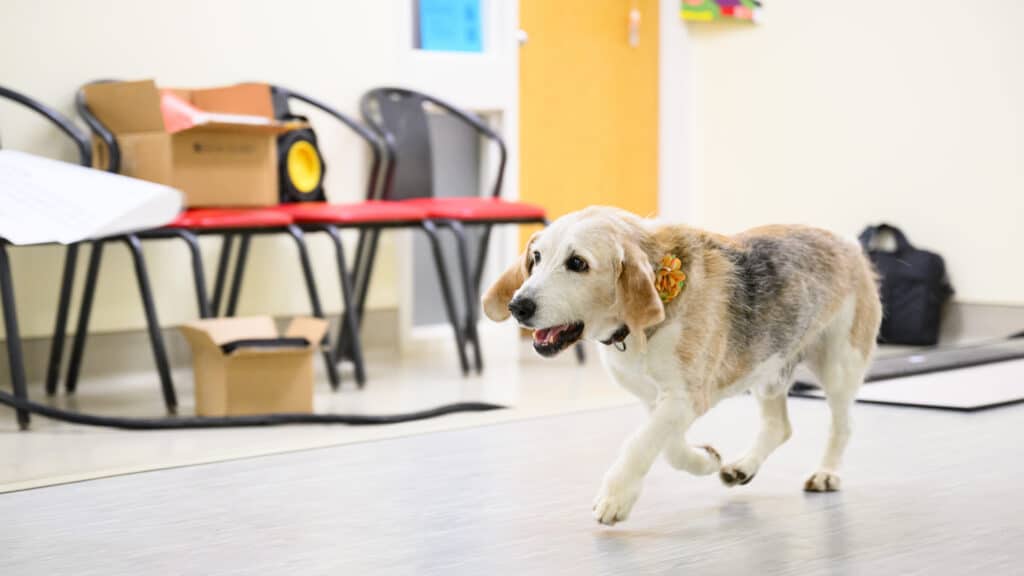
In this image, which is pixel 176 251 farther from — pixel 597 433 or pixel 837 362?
pixel 837 362

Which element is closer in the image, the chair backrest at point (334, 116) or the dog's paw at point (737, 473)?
the dog's paw at point (737, 473)

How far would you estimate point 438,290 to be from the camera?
493 cm

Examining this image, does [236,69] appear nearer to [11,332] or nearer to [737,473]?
[11,332]

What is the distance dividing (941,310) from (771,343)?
3023 mm

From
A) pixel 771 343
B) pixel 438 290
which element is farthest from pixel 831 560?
pixel 438 290

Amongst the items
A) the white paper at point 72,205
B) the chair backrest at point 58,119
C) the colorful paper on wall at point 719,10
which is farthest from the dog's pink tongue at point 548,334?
the colorful paper on wall at point 719,10

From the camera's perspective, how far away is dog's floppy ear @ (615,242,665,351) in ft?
5.92

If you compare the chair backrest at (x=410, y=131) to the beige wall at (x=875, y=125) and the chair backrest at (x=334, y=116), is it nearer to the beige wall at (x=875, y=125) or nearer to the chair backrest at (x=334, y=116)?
the chair backrest at (x=334, y=116)

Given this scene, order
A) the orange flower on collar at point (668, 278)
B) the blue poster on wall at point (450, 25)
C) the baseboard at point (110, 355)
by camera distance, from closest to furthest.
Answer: the orange flower on collar at point (668, 278) < the baseboard at point (110, 355) < the blue poster on wall at point (450, 25)

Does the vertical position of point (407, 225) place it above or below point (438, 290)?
above

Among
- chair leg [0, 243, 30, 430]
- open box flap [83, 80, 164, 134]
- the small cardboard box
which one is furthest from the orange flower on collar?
open box flap [83, 80, 164, 134]

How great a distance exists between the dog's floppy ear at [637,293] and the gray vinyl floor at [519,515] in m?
0.33

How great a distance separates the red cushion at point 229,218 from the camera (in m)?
3.46

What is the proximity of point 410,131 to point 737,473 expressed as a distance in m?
2.49
